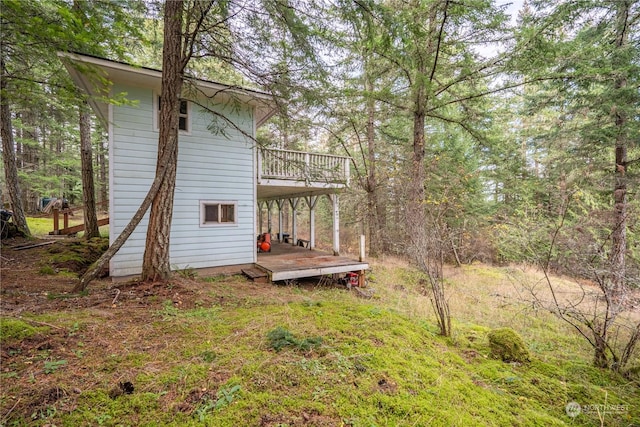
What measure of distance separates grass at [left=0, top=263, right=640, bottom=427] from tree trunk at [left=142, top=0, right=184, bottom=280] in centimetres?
161

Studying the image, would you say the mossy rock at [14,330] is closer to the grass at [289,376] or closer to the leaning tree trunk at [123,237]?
the grass at [289,376]

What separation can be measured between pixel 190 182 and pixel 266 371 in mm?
6278

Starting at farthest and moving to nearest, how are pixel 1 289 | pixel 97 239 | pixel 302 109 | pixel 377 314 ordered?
pixel 97 239
pixel 302 109
pixel 1 289
pixel 377 314

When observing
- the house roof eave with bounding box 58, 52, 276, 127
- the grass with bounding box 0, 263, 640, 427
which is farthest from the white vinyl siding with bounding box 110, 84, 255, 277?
the grass with bounding box 0, 263, 640, 427

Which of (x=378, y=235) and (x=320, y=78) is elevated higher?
(x=320, y=78)

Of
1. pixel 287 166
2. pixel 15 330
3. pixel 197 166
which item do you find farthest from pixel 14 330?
pixel 287 166

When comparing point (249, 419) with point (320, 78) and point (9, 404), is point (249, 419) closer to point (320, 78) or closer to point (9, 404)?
point (9, 404)

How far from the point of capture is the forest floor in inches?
73.1

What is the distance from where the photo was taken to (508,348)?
3.11 meters

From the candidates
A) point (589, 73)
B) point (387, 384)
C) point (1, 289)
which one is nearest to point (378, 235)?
point (589, 73)

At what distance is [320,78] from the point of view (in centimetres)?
574

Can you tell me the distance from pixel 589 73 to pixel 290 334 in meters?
9.82

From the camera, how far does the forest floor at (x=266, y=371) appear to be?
6.09 feet

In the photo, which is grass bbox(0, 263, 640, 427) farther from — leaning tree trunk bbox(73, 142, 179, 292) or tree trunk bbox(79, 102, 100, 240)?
tree trunk bbox(79, 102, 100, 240)
